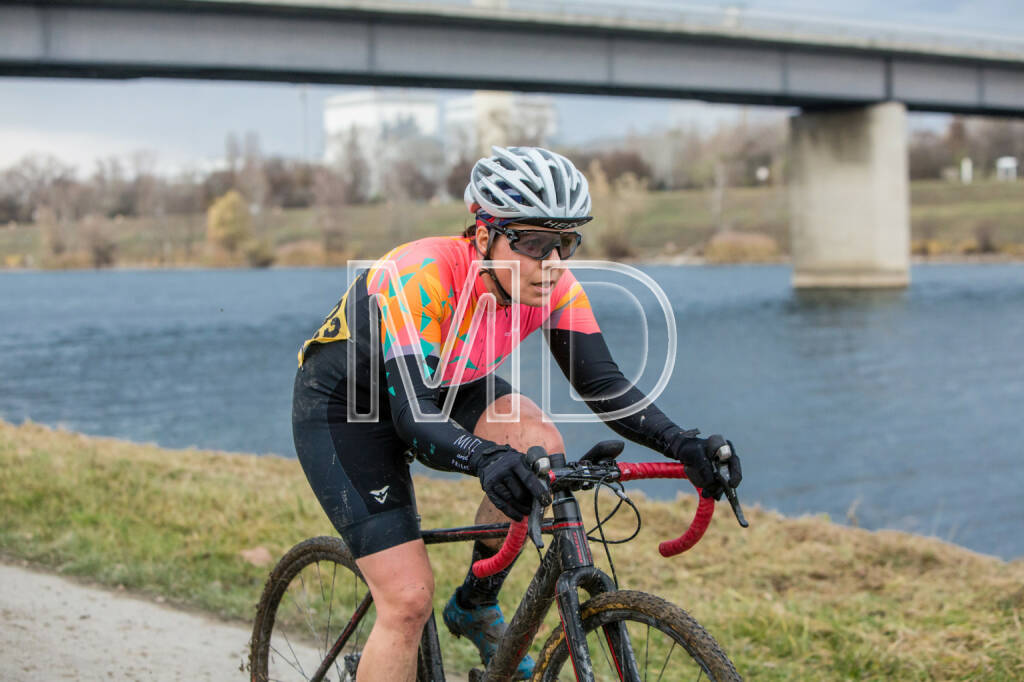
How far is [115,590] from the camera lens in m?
6.48

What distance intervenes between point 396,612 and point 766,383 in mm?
20258

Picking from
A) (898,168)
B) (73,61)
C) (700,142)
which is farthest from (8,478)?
(700,142)

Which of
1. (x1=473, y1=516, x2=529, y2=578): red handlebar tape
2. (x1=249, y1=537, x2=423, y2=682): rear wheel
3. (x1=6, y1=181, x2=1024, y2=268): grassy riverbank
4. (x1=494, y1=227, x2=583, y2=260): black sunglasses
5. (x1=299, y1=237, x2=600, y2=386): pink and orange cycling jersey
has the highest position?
(x1=6, y1=181, x2=1024, y2=268): grassy riverbank

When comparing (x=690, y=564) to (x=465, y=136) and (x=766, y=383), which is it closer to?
(x=766, y=383)

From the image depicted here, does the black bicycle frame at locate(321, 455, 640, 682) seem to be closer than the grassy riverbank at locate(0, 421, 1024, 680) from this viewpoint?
Yes

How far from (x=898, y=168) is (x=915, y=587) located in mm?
42612

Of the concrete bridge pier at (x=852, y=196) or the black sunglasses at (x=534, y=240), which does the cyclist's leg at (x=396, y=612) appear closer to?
the black sunglasses at (x=534, y=240)

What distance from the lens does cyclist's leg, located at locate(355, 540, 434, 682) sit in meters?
3.42

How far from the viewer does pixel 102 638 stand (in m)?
5.55

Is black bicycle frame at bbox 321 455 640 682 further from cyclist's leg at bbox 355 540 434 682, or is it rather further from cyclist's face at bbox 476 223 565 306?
cyclist's face at bbox 476 223 565 306

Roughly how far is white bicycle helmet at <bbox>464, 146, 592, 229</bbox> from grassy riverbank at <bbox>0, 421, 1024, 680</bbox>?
9.50 ft

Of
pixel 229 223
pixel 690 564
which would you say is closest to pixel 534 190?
pixel 690 564

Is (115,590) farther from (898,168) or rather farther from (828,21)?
(898,168)

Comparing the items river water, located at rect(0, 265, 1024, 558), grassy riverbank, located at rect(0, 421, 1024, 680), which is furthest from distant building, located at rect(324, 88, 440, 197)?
grassy riverbank, located at rect(0, 421, 1024, 680)
